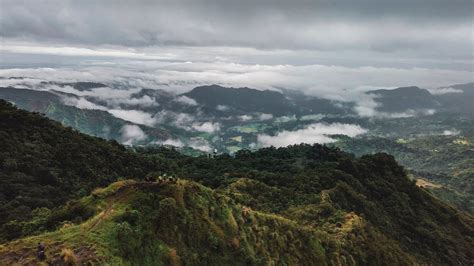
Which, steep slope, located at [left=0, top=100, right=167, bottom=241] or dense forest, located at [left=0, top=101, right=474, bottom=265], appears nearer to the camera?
dense forest, located at [left=0, top=101, right=474, bottom=265]

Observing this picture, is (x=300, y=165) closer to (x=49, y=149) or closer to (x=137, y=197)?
(x=49, y=149)

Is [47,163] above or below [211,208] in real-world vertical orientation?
below

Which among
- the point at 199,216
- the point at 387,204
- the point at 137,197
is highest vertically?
the point at 137,197

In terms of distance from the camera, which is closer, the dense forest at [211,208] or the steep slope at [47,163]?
the dense forest at [211,208]

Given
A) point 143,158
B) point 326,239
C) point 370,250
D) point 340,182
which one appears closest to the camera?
point 326,239

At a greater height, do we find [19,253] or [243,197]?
[19,253]

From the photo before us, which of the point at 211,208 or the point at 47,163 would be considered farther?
the point at 47,163

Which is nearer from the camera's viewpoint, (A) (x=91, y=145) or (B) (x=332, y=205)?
(B) (x=332, y=205)

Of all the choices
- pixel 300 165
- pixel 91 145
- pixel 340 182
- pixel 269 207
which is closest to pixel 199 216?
pixel 269 207
